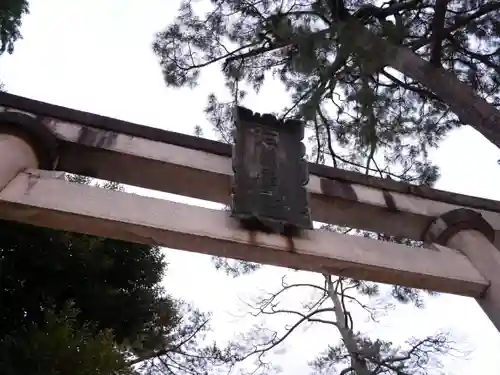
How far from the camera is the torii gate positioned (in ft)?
7.96

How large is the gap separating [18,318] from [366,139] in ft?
8.48

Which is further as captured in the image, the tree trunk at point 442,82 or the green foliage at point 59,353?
the tree trunk at point 442,82

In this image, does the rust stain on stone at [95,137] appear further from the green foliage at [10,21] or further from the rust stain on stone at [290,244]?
the green foliage at [10,21]

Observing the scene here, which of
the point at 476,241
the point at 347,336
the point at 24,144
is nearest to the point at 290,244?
the point at 476,241

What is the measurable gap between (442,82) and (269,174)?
178 cm

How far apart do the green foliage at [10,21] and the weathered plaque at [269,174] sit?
2551 millimetres

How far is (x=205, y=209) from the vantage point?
262 centimetres

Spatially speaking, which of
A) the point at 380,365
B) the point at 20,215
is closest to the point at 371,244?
the point at 20,215

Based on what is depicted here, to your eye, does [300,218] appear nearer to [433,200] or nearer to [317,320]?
[433,200]

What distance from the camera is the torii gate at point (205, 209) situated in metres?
2.43

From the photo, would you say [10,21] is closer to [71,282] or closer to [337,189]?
[71,282]

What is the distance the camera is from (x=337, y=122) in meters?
5.52

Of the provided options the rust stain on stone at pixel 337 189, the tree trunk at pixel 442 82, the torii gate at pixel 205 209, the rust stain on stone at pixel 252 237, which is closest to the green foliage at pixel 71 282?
the torii gate at pixel 205 209

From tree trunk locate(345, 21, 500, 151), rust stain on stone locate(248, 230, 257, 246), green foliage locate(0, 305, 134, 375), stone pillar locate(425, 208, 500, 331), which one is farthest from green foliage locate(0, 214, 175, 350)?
tree trunk locate(345, 21, 500, 151)
